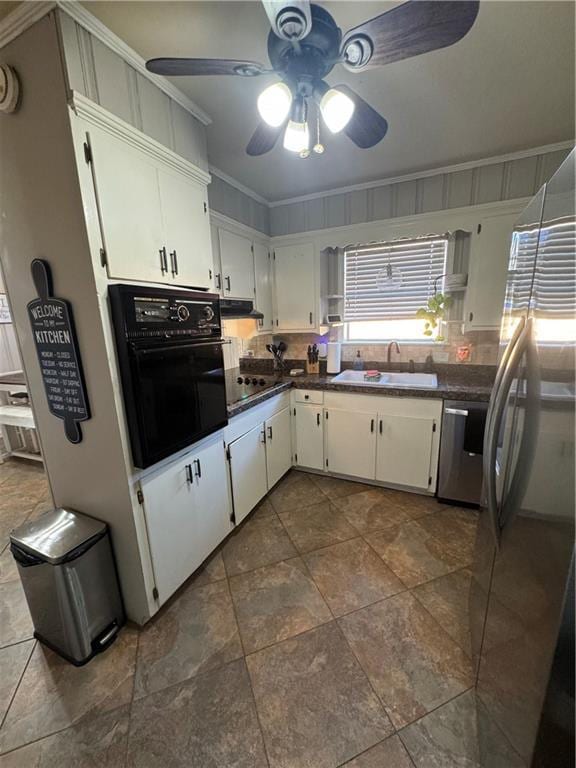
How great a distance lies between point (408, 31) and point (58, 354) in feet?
5.61

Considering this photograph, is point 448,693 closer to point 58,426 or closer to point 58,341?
point 58,426

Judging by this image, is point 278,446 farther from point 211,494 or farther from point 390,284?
point 390,284

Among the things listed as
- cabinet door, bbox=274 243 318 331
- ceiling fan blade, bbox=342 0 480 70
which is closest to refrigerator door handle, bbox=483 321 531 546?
ceiling fan blade, bbox=342 0 480 70

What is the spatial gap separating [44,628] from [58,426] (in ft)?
3.13

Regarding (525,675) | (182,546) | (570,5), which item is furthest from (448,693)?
(570,5)

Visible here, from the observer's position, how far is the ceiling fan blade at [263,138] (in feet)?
4.41

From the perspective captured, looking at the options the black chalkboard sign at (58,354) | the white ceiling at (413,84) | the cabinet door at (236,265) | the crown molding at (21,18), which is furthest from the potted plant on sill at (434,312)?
the crown molding at (21,18)

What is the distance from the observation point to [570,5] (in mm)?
1182

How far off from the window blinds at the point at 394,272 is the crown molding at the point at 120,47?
1811mm

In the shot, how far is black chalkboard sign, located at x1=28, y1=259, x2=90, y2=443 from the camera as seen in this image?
4.33ft

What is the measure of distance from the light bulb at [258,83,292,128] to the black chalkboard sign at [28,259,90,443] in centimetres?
108

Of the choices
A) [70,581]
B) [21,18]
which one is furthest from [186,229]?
[70,581]

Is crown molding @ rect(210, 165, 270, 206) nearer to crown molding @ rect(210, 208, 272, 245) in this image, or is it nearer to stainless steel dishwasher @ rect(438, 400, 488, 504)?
crown molding @ rect(210, 208, 272, 245)

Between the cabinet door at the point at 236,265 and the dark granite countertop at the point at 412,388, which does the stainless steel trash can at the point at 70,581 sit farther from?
the cabinet door at the point at 236,265
